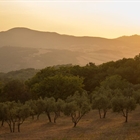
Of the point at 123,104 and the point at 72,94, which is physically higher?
the point at 123,104

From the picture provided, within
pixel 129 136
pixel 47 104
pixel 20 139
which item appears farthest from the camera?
pixel 47 104

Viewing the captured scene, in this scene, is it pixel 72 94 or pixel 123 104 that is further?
pixel 72 94

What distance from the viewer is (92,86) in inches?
3246

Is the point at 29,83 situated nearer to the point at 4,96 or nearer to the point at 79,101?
the point at 4,96

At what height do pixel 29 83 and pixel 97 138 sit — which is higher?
pixel 29 83

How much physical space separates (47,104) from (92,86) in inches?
1533

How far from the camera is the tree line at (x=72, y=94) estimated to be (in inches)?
1535

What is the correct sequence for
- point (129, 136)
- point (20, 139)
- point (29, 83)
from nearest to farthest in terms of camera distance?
point (129, 136)
point (20, 139)
point (29, 83)

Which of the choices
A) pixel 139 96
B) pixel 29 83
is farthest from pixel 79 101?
pixel 29 83

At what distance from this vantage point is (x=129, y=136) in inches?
1108

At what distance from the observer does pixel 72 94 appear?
225ft

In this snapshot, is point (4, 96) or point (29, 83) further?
point (29, 83)

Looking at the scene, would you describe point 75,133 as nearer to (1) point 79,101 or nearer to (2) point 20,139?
(2) point 20,139

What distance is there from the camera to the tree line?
1535 inches
